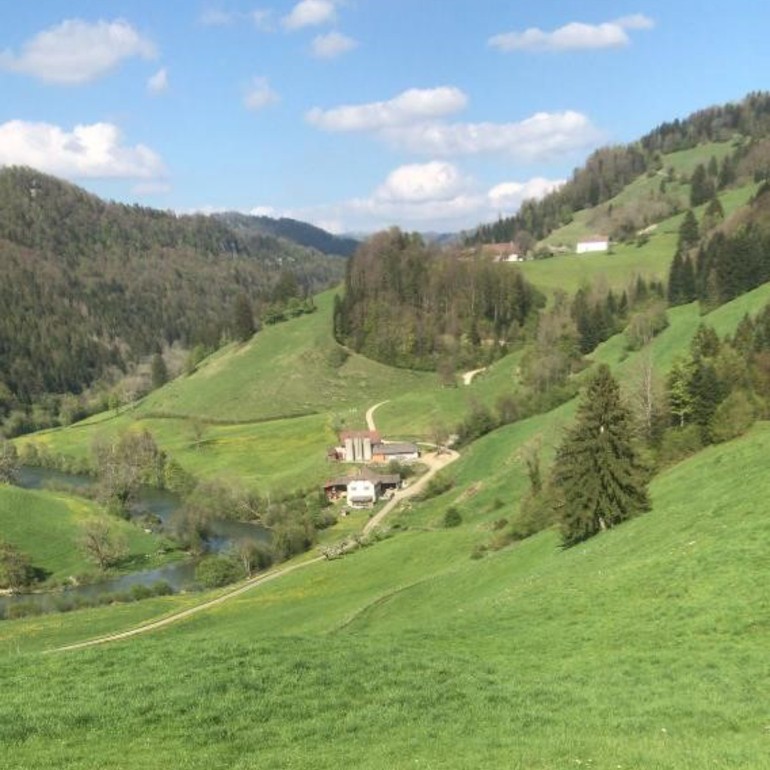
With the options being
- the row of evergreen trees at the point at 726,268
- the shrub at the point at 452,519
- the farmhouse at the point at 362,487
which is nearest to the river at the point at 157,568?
the farmhouse at the point at 362,487

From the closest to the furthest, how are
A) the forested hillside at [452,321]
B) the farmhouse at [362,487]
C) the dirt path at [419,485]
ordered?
the dirt path at [419,485], the farmhouse at [362,487], the forested hillside at [452,321]

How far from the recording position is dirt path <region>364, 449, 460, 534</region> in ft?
318

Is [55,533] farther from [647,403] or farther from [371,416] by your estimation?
[647,403]

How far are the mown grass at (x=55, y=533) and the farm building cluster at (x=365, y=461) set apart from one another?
1105 inches

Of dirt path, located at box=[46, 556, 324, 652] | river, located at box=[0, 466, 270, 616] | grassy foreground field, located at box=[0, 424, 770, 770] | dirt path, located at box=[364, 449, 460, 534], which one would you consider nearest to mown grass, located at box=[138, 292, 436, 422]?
river, located at box=[0, 466, 270, 616]

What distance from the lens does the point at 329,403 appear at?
172m

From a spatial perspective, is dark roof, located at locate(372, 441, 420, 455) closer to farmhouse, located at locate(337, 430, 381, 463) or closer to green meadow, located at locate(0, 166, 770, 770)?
farmhouse, located at locate(337, 430, 381, 463)

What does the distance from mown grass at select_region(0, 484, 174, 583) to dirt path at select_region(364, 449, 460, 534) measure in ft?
99.7

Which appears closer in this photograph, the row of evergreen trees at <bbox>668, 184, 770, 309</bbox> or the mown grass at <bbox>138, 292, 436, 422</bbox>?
the row of evergreen trees at <bbox>668, 184, 770, 309</bbox>

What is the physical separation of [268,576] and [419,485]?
4140 centimetres

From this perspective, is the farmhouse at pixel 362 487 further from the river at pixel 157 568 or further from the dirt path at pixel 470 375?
the dirt path at pixel 470 375

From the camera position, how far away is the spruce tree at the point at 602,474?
141 ft

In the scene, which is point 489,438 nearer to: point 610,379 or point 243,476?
point 243,476

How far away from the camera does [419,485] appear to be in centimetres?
11131
